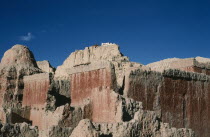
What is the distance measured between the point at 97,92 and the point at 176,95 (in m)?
4.26

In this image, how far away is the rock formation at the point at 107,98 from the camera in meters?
12.1

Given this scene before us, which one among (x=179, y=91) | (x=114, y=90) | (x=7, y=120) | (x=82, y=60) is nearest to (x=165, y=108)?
(x=179, y=91)

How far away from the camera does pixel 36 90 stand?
18.7 meters

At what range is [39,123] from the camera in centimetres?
1758

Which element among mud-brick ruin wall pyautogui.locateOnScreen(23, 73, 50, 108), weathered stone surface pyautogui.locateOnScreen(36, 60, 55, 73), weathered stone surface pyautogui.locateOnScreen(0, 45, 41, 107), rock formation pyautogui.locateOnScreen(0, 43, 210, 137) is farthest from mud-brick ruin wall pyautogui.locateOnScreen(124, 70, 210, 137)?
weathered stone surface pyautogui.locateOnScreen(36, 60, 55, 73)

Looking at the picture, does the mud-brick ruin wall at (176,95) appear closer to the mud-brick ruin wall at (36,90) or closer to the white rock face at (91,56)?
the mud-brick ruin wall at (36,90)

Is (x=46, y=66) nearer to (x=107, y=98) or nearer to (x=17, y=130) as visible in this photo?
(x=107, y=98)

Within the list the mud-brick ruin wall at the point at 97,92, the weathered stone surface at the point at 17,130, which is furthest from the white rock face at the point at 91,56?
the weathered stone surface at the point at 17,130

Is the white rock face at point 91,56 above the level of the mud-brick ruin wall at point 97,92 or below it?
above

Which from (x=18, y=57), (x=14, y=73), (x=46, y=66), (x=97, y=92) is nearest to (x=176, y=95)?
(x=97, y=92)

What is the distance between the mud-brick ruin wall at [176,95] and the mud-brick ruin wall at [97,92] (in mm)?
865

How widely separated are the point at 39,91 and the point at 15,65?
2322mm

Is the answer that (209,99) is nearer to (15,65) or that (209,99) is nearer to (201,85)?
(201,85)

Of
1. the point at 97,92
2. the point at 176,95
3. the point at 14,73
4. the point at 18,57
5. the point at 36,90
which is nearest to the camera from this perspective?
the point at 97,92
